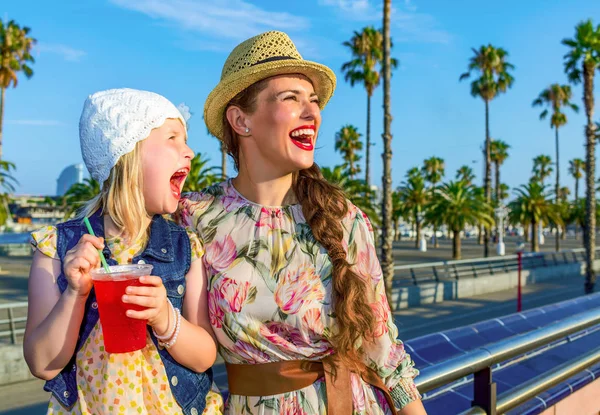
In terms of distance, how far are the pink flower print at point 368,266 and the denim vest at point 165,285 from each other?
23.0 inches

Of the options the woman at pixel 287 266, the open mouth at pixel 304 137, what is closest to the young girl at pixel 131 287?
the woman at pixel 287 266

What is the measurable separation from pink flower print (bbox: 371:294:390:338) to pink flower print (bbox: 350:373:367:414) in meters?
0.17

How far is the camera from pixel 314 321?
5.82ft

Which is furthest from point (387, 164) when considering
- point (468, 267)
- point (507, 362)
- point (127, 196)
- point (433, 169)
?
point (433, 169)

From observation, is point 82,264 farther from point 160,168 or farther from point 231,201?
point 231,201

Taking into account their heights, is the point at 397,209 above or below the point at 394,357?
above

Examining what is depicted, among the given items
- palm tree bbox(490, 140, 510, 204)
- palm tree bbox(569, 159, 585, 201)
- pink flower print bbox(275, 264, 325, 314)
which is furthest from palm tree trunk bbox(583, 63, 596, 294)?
palm tree bbox(569, 159, 585, 201)

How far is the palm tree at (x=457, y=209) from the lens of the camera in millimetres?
36406

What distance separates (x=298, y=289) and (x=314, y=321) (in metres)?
0.11

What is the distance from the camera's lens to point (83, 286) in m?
1.40

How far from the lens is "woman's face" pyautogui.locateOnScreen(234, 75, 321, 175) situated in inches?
75.5

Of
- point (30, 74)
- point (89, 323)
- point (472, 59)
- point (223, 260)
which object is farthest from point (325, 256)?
point (472, 59)

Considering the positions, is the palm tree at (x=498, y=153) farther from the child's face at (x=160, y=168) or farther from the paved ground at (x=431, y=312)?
the child's face at (x=160, y=168)

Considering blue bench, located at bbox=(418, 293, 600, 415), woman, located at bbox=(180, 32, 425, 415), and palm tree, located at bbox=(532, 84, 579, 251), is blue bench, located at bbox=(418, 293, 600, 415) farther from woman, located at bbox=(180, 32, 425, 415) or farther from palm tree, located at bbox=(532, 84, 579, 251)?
palm tree, located at bbox=(532, 84, 579, 251)
